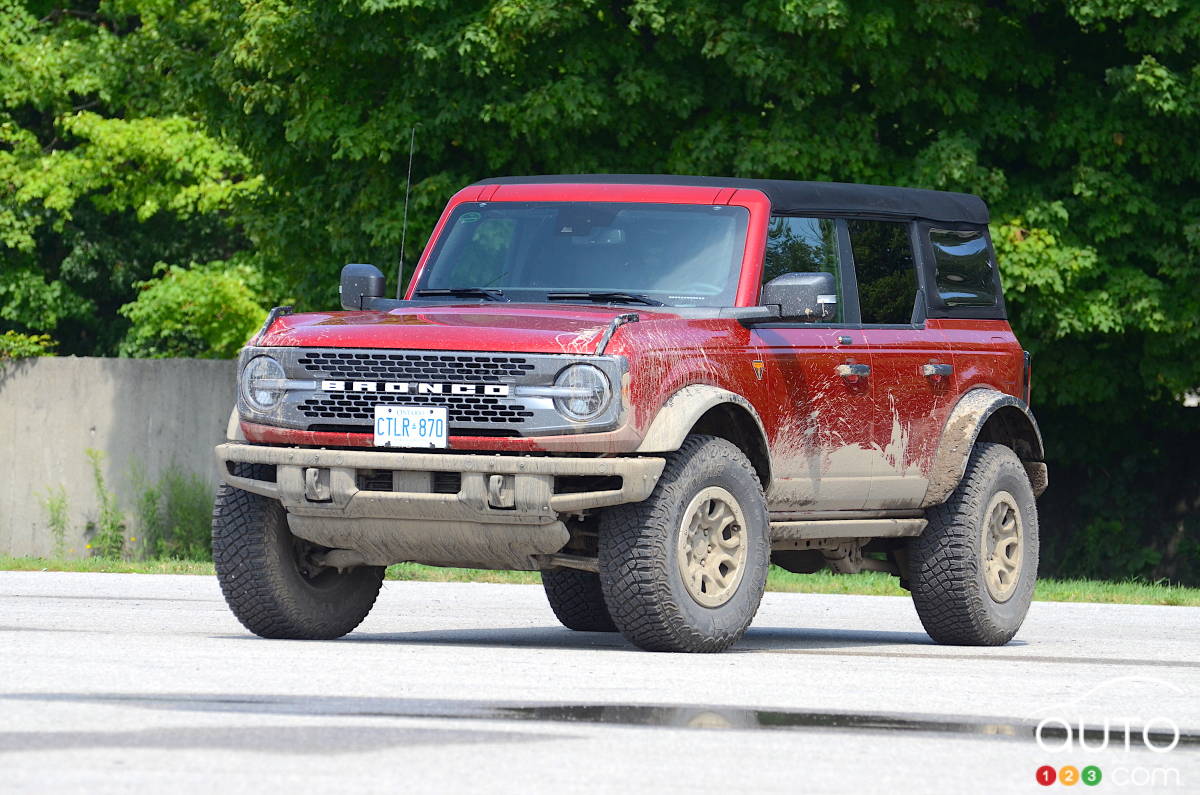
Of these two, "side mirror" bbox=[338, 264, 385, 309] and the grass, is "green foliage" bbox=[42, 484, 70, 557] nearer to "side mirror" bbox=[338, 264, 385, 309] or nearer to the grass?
the grass

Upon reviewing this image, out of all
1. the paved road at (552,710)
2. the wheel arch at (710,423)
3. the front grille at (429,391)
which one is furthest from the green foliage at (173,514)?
the wheel arch at (710,423)

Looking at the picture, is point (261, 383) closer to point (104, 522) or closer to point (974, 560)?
point (974, 560)

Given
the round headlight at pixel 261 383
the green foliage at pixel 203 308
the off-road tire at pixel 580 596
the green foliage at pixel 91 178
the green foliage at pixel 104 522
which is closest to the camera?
the round headlight at pixel 261 383

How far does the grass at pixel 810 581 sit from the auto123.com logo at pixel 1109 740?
8685 millimetres

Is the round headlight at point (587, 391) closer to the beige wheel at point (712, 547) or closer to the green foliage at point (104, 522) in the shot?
the beige wheel at point (712, 547)

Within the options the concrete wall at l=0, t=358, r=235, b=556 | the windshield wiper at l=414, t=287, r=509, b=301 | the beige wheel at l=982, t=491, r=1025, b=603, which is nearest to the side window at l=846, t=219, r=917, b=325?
the beige wheel at l=982, t=491, r=1025, b=603

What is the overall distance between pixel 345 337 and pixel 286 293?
16.3 meters

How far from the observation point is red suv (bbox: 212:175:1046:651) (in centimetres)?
1025

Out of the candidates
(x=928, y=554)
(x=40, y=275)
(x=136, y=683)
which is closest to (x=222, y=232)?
(x=40, y=275)

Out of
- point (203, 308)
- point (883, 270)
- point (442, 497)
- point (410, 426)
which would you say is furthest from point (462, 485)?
point (203, 308)

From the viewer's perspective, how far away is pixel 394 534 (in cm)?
1051

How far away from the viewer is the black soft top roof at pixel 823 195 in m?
11.8

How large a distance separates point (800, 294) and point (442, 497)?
2.06 metres

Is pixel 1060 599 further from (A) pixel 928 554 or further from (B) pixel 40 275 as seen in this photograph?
(B) pixel 40 275
